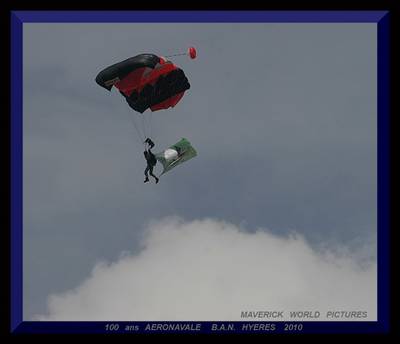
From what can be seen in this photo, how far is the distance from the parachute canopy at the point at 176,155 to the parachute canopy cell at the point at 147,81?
7.35 feet

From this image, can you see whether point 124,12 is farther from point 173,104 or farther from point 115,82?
point 173,104

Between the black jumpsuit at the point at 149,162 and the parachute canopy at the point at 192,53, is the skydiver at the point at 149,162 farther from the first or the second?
the parachute canopy at the point at 192,53

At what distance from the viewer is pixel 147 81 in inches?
1689

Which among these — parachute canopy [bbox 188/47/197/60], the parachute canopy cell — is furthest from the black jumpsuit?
parachute canopy [bbox 188/47/197/60]

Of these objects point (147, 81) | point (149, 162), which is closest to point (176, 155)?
point (149, 162)

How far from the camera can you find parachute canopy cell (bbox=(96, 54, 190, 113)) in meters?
40.8

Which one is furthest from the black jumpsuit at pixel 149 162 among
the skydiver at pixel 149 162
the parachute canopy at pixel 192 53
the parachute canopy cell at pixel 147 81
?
the parachute canopy at pixel 192 53

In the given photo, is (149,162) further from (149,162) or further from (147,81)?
(147,81)

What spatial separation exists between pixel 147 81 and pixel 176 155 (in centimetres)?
444

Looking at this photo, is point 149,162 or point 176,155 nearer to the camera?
point 149,162

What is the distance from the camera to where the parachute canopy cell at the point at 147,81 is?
4078 centimetres

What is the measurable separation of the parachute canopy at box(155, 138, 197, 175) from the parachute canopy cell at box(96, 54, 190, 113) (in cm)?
224

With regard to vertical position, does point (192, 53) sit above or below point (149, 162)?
above
